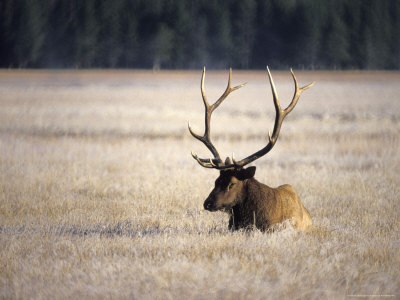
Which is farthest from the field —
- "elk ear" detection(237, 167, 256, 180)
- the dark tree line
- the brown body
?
the dark tree line

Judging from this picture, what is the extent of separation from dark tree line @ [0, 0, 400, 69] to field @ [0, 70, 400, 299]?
160ft

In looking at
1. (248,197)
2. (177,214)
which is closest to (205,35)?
(177,214)

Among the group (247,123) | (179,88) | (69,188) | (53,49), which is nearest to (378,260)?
(69,188)

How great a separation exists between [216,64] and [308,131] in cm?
5143

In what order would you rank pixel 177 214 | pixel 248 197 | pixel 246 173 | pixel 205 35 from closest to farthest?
pixel 246 173 < pixel 248 197 < pixel 177 214 < pixel 205 35

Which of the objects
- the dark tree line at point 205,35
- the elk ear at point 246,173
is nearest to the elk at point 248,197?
the elk ear at point 246,173

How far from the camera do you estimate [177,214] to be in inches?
381

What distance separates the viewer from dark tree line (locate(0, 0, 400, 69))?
72750 mm

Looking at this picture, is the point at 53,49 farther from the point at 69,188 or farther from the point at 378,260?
the point at 378,260

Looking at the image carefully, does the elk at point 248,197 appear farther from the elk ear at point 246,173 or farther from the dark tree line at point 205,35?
the dark tree line at point 205,35

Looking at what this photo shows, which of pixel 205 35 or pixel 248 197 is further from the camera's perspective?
pixel 205 35

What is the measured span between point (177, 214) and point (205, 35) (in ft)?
223

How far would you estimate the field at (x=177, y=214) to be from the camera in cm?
615

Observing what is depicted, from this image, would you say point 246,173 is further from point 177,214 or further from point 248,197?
point 177,214
